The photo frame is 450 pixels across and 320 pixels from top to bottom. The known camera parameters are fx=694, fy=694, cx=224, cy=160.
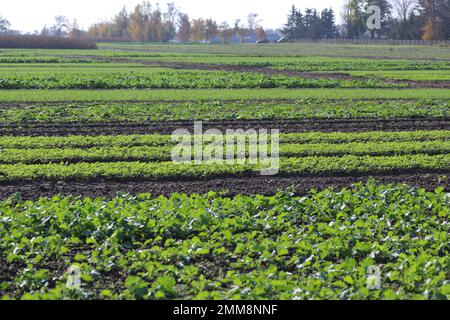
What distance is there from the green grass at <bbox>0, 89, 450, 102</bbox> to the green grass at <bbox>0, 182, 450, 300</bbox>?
16.5 m

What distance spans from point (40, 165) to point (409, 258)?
28.9 feet

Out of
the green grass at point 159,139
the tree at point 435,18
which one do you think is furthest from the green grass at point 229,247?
the tree at point 435,18

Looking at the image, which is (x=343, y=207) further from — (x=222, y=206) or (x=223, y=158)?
(x=223, y=158)

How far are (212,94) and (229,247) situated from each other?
20.4 metres

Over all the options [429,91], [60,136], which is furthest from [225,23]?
[60,136]

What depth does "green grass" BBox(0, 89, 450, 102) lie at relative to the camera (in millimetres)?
27422

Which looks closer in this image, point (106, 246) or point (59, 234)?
point (106, 246)

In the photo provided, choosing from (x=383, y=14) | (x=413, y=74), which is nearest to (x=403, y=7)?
(x=383, y=14)
